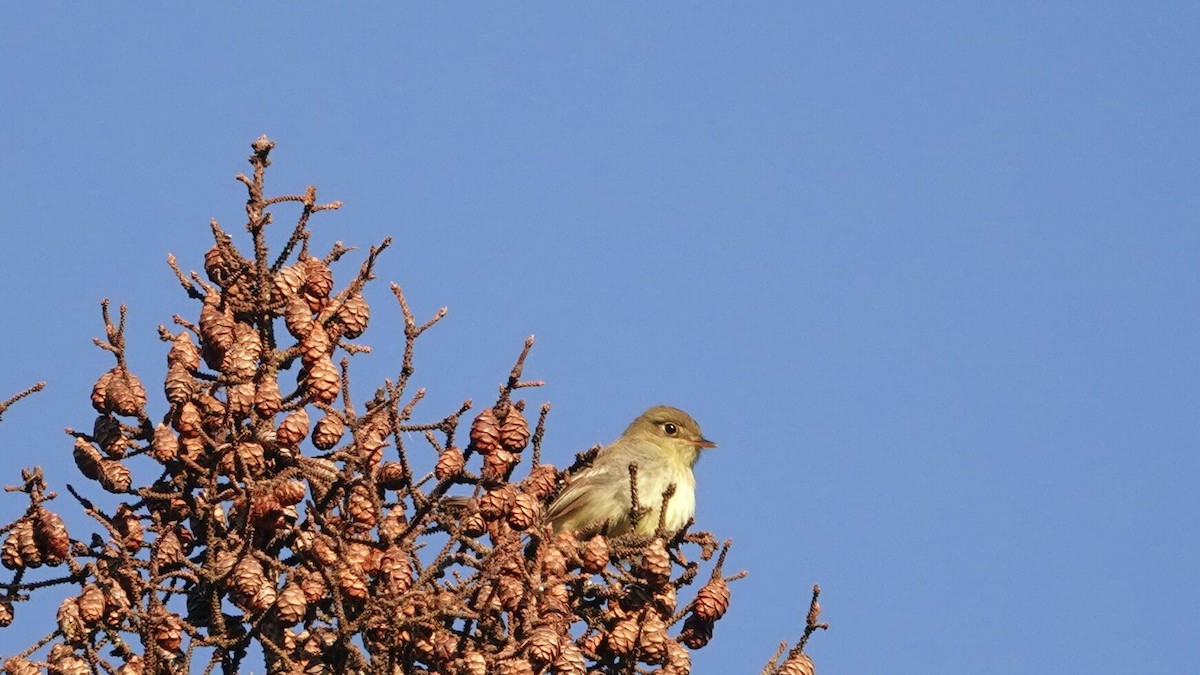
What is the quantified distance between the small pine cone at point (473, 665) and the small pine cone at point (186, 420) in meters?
1.71

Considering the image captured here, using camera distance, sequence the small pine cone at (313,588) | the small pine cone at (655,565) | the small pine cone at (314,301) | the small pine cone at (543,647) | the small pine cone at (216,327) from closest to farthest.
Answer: the small pine cone at (543,647)
the small pine cone at (313,588)
the small pine cone at (216,327)
the small pine cone at (655,565)
the small pine cone at (314,301)

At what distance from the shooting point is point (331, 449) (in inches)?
340

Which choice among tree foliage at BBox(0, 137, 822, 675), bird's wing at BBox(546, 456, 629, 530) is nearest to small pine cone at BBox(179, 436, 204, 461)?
tree foliage at BBox(0, 137, 822, 675)

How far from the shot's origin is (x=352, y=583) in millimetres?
7984

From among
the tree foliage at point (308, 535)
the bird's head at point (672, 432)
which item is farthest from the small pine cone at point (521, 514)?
the bird's head at point (672, 432)

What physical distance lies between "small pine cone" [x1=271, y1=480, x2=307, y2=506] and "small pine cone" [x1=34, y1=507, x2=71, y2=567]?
3.11 feet

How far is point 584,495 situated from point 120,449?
14.6 ft

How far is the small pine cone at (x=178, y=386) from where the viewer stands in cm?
830

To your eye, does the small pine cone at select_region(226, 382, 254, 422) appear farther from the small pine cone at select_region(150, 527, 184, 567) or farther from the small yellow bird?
the small yellow bird

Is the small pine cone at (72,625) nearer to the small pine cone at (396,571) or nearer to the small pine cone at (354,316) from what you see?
the small pine cone at (396,571)

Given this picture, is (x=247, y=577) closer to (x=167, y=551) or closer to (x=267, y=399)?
(x=167, y=551)

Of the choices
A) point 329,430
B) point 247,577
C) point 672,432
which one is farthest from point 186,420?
point 672,432

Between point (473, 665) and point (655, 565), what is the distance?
4.55ft

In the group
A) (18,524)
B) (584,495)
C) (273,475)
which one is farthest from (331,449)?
(584,495)
